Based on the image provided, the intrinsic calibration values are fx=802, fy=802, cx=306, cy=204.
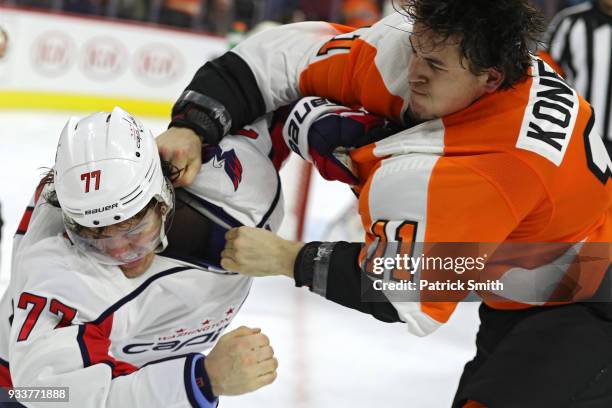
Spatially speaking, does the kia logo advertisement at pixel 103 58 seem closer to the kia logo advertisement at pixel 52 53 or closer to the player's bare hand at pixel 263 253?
the kia logo advertisement at pixel 52 53

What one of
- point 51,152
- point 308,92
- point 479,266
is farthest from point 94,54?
point 479,266

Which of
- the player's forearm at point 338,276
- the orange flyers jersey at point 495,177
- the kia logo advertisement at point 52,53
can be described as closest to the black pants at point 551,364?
the orange flyers jersey at point 495,177

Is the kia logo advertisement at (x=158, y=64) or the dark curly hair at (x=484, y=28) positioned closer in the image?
the dark curly hair at (x=484, y=28)

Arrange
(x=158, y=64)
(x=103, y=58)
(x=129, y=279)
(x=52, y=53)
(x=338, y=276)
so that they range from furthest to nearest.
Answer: (x=158, y=64) < (x=103, y=58) < (x=52, y=53) < (x=129, y=279) < (x=338, y=276)

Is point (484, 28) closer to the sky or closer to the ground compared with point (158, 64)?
closer to the sky

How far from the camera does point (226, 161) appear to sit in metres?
1.77

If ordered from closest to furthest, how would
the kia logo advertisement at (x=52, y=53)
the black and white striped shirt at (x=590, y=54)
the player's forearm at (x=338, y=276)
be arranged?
the player's forearm at (x=338, y=276), the black and white striped shirt at (x=590, y=54), the kia logo advertisement at (x=52, y=53)

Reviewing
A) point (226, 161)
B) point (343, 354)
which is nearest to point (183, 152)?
point (226, 161)

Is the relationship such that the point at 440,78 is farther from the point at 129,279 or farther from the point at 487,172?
the point at 129,279

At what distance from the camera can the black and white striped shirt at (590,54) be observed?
9.66ft

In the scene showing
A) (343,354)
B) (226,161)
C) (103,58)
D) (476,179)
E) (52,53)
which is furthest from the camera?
(103,58)

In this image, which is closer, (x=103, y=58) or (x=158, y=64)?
(x=103, y=58)

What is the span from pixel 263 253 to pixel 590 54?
6.38 ft

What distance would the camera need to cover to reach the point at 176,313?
1665 millimetres
